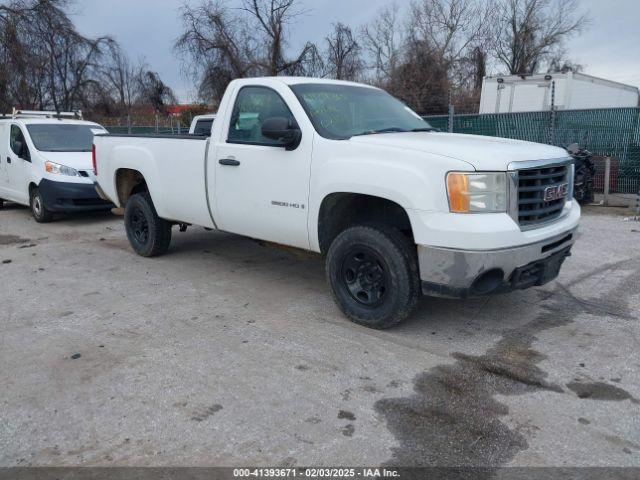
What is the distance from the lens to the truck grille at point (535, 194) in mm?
3834

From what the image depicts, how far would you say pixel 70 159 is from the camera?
9273mm

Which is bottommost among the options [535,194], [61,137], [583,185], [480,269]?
[480,269]

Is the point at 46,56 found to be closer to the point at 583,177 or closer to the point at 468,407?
the point at 583,177

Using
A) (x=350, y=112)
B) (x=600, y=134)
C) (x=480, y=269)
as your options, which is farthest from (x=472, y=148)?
(x=600, y=134)

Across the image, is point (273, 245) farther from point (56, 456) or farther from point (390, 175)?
point (56, 456)

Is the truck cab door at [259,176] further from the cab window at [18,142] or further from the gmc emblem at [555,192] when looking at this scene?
the cab window at [18,142]

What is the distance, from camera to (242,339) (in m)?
4.19

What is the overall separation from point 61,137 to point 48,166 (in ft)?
3.57

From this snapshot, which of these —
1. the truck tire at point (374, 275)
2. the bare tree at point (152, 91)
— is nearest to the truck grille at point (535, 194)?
the truck tire at point (374, 275)

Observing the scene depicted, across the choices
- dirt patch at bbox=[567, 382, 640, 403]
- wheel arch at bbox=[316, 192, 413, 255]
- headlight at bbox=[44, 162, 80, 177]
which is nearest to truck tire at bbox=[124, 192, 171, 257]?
wheel arch at bbox=[316, 192, 413, 255]

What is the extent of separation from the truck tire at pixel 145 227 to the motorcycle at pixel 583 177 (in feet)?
25.3

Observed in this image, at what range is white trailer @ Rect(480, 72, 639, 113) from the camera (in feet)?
49.1

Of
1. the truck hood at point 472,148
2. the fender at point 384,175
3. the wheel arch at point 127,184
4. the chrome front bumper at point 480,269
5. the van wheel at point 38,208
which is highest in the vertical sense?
the truck hood at point 472,148

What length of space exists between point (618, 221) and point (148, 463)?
860cm
